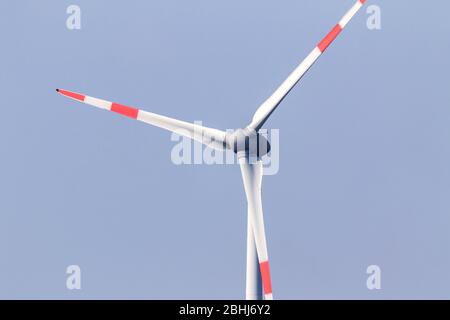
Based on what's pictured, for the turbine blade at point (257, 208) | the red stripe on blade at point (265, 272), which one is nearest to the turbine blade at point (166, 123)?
the turbine blade at point (257, 208)

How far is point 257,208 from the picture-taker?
1897 cm

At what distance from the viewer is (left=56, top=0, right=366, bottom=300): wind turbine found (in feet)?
61.7

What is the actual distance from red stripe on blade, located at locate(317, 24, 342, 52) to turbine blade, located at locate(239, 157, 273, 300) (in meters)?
4.20

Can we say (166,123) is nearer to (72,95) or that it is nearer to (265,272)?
(72,95)

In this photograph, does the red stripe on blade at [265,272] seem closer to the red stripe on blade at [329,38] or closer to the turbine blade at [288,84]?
the turbine blade at [288,84]

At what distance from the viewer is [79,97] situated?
19.6 m

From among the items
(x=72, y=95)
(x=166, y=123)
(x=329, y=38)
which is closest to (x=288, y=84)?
(x=329, y=38)

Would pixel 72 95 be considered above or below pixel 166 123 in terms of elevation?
above

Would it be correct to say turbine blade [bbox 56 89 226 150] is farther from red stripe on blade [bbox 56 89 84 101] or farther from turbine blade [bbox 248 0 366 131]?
turbine blade [bbox 248 0 366 131]

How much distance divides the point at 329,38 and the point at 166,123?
5839 mm
